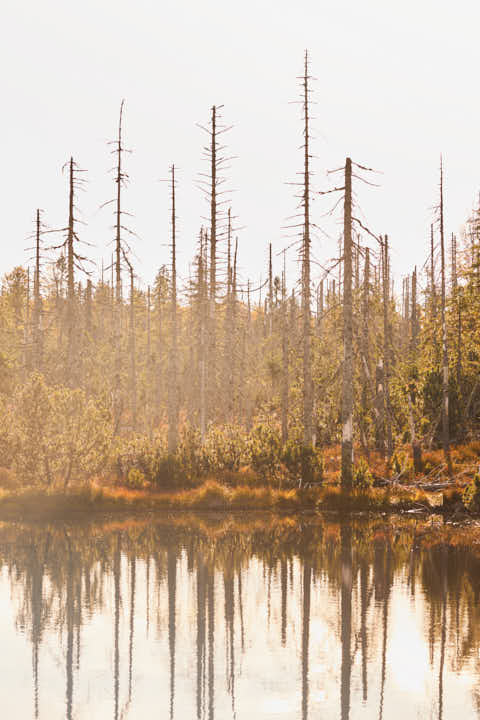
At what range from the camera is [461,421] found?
1123 inches

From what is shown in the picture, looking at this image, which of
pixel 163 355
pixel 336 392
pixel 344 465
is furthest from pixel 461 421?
pixel 163 355

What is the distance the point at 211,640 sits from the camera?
1012cm

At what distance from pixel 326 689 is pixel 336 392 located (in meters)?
21.5

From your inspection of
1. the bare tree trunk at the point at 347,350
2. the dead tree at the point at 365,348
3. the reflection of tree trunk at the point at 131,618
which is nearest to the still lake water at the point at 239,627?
the reflection of tree trunk at the point at 131,618

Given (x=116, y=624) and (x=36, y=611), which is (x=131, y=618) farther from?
(x=36, y=611)

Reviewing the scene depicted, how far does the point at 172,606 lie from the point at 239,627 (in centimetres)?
Result: 140

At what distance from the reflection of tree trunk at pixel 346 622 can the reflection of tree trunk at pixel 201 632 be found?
1.47 m

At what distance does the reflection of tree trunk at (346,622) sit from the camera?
8.13 meters

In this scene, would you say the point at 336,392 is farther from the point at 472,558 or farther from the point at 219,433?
the point at 472,558

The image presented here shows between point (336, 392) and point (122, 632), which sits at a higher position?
point (336, 392)

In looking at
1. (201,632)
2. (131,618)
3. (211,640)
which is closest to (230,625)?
(201,632)

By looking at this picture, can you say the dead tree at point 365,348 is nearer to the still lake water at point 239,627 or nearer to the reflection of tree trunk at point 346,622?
the reflection of tree trunk at point 346,622

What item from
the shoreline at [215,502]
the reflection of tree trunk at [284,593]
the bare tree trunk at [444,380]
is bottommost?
the reflection of tree trunk at [284,593]

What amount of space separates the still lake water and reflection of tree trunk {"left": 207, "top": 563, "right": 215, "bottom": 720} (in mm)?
26
